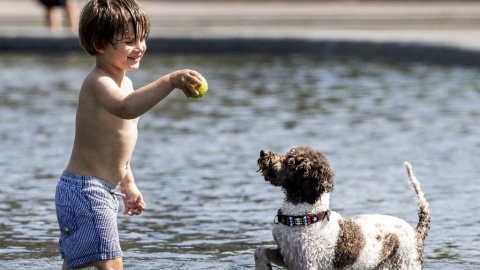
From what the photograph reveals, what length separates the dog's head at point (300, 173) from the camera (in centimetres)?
457

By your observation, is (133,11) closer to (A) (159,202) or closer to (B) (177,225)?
(B) (177,225)

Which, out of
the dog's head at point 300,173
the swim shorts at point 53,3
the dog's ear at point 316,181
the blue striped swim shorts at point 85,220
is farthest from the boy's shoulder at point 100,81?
the swim shorts at point 53,3

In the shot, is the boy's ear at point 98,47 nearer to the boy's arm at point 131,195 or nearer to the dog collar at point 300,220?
the boy's arm at point 131,195

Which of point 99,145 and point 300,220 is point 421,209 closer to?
point 300,220

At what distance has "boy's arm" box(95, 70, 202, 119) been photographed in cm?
432

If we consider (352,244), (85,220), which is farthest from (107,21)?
(352,244)

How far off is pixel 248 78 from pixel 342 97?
8.03ft

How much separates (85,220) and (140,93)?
2.26 feet

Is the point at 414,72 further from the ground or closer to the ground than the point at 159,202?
further from the ground

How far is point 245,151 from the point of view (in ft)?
29.8

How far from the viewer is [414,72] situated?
1470 centimetres

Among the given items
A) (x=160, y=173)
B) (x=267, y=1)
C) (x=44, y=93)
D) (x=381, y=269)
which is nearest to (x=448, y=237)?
(x=381, y=269)

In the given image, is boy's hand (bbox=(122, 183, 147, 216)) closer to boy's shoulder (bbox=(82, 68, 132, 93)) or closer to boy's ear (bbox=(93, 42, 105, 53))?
boy's shoulder (bbox=(82, 68, 132, 93))

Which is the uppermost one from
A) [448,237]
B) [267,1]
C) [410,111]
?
[267,1]
